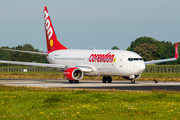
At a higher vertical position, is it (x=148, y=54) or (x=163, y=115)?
(x=148, y=54)

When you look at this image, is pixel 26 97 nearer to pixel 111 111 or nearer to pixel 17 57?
pixel 111 111

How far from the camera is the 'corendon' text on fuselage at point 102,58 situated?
44.2 meters

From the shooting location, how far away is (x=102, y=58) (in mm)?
45094

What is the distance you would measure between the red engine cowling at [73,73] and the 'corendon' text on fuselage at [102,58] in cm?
242

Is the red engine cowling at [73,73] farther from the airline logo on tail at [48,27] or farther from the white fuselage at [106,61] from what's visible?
the airline logo on tail at [48,27]

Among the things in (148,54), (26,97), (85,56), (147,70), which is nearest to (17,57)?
(148,54)

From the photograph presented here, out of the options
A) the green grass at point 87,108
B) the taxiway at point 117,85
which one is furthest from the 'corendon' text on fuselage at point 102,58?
the green grass at point 87,108

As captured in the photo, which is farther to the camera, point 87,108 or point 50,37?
point 50,37

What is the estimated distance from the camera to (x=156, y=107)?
18375mm

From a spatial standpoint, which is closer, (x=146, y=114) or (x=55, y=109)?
(x=146, y=114)

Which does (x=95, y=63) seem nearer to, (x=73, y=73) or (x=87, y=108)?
(x=73, y=73)

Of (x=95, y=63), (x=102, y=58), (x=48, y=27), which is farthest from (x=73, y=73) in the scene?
(x=48, y=27)

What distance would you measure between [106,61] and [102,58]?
35.8 inches

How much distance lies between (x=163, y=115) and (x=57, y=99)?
7506mm
